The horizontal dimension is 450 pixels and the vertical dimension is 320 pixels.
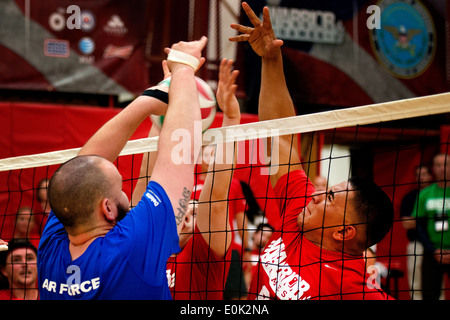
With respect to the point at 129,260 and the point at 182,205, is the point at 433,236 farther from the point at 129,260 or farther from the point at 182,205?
the point at 129,260

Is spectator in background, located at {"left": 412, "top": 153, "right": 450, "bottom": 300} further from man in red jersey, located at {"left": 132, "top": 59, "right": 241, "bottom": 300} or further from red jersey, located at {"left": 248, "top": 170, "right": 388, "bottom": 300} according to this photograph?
man in red jersey, located at {"left": 132, "top": 59, "right": 241, "bottom": 300}

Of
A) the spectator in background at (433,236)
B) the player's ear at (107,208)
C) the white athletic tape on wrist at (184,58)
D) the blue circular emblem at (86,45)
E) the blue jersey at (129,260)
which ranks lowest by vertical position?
the spectator in background at (433,236)

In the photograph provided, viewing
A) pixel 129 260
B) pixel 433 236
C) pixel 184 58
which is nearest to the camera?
pixel 129 260

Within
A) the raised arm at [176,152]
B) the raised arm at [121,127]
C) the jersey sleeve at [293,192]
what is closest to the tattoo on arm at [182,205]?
the raised arm at [176,152]

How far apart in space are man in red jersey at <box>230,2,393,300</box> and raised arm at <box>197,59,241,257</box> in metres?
0.24

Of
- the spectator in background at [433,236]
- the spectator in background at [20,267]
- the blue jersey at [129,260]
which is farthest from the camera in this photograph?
the spectator in background at [433,236]

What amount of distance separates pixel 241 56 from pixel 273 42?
592 cm

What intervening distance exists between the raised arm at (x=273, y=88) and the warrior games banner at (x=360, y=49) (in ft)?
18.5

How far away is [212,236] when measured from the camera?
3188 millimetres

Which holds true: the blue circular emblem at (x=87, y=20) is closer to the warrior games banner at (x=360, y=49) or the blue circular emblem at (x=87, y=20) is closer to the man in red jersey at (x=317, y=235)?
the warrior games banner at (x=360, y=49)

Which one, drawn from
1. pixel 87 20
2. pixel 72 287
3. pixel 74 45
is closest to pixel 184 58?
pixel 72 287

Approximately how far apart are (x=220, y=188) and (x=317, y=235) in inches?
25.9

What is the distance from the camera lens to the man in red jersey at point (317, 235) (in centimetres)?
289

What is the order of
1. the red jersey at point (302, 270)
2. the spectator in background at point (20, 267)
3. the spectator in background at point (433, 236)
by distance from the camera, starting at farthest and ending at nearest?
the spectator in background at point (433, 236), the spectator in background at point (20, 267), the red jersey at point (302, 270)
